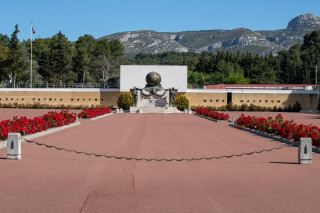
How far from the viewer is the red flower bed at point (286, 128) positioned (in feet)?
48.3

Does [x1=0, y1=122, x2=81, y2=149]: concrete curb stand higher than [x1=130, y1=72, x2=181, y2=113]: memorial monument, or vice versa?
[x1=130, y1=72, x2=181, y2=113]: memorial monument

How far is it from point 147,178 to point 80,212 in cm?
282

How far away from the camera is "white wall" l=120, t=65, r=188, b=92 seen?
56188mm

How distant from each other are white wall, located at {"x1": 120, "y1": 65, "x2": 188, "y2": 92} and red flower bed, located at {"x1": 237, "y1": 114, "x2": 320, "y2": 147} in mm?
32638

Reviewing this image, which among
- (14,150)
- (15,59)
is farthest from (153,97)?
(14,150)

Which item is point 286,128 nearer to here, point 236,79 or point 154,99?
point 154,99

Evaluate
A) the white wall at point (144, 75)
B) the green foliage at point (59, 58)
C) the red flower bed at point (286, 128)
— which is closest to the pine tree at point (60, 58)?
the green foliage at point (59, 58)

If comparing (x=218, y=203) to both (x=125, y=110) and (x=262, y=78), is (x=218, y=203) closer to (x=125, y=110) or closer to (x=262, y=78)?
(x=125, y=110)

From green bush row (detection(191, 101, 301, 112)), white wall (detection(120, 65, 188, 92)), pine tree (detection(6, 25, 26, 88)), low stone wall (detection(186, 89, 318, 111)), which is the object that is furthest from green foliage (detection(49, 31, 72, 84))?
green bush row (detection(191, 101, 301, 112))

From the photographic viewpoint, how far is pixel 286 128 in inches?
671

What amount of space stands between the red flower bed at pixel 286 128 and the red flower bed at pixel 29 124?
10.5m

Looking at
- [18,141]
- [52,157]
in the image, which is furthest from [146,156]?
[18,141]

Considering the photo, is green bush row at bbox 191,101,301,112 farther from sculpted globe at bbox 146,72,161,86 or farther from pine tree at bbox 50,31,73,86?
pine tree at bbox 50,31,73,86

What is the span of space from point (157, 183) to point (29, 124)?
11.1m
